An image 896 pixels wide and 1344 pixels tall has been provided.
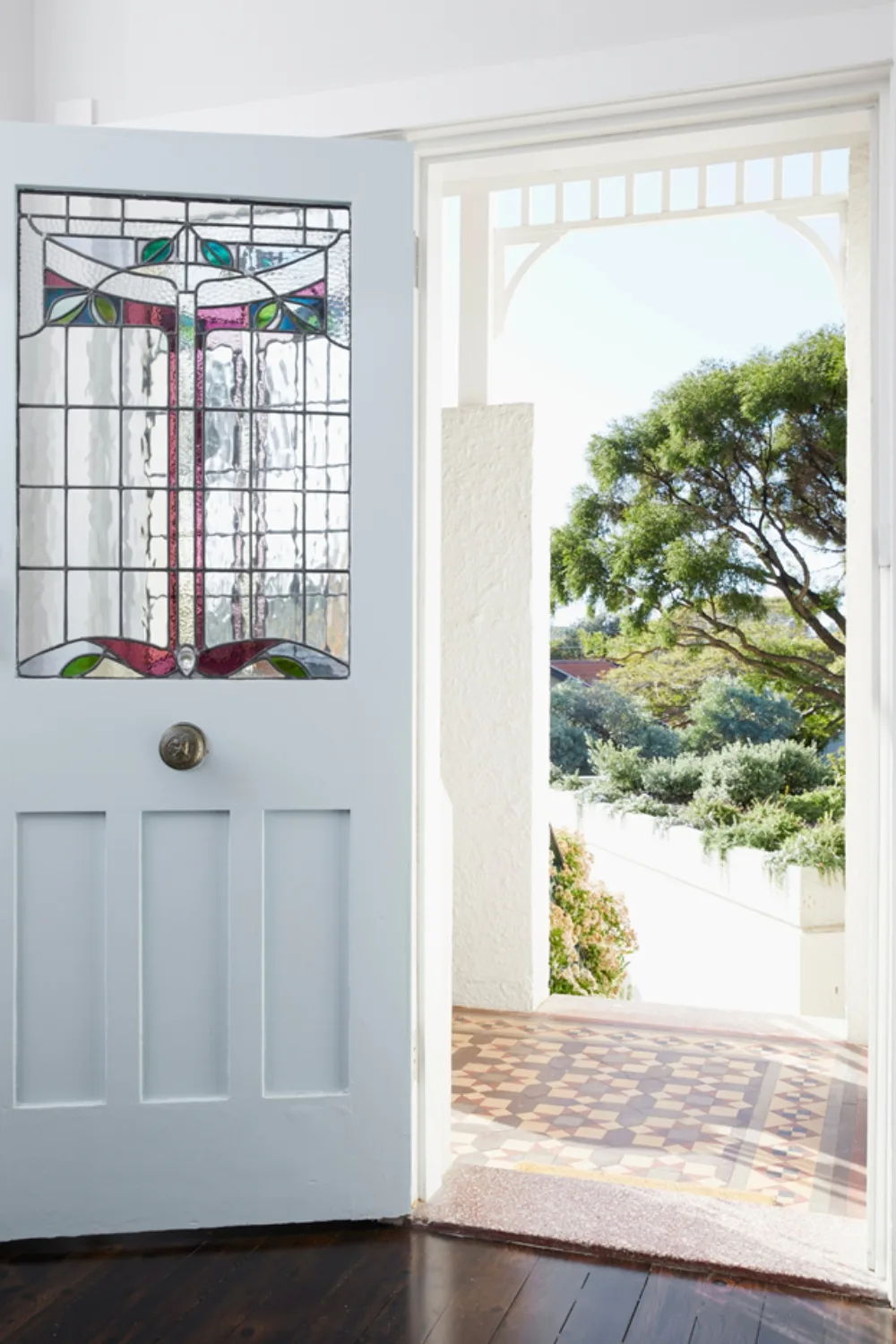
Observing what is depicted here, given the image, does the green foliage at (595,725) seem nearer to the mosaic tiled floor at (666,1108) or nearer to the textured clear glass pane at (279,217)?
the mosaic tiled floor at (666,1108)

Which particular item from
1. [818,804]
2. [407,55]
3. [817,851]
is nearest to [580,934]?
[817,851]

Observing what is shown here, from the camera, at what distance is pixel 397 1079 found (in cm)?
239

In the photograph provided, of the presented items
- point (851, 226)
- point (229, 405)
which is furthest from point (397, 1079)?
point (851, 226)

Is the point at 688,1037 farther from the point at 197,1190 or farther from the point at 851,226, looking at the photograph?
the point at 851,226

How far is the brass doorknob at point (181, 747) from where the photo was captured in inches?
90.5

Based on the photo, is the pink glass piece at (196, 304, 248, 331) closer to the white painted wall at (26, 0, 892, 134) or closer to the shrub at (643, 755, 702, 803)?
the white painted wall at (26, 0, 892, 134)

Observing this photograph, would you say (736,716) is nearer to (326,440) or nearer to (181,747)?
(326,440)

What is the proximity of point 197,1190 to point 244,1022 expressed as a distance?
13.2 inches

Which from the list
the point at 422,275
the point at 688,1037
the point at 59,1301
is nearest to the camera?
the point at 59,1301

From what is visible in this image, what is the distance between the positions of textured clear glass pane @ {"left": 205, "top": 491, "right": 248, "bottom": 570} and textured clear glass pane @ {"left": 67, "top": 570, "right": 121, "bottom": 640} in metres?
0.19

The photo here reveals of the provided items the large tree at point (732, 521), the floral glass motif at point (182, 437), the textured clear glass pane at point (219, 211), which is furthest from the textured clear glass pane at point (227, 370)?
the large tree at point (732, 521)

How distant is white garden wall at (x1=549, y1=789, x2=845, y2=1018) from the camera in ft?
19.5

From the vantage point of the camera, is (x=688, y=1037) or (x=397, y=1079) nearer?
(x=397, y=1079)

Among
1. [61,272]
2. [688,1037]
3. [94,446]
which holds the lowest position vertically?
[688,1037]
